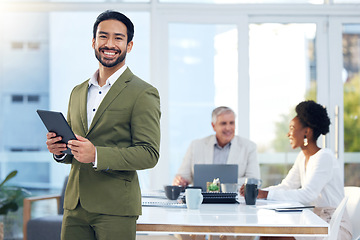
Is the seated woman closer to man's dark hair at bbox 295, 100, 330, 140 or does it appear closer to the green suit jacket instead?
man's dark hair at bbox 295, 100, 330, 140

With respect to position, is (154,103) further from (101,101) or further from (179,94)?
(179,94)

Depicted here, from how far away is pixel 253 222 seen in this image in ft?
7.56

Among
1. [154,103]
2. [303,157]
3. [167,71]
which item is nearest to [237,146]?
[303,157]

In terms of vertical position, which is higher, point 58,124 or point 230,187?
point 58,124

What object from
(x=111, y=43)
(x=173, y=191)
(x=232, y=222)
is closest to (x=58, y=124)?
(x=111, y=43)

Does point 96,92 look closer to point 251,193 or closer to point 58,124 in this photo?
point 58,124

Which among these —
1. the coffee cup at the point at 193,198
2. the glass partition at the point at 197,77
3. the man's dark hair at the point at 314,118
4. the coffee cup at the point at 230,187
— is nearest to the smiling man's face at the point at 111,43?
the coffee cup at the point at 193,198

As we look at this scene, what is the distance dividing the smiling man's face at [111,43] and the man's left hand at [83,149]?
0.33 m

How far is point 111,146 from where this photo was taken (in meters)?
1.97

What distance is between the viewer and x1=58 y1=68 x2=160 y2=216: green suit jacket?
1936 mm

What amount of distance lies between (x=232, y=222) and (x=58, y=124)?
0.84 metres

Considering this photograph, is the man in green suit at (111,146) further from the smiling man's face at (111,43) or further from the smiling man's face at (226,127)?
the smiling man's face at (226,127)

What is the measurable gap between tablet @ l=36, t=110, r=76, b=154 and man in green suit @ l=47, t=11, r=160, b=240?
0.02 meters

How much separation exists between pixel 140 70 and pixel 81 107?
12.1 ft
